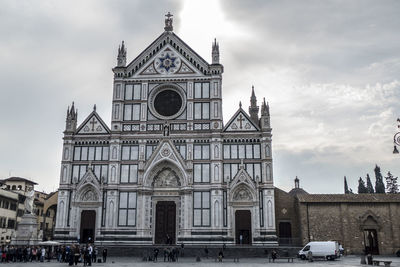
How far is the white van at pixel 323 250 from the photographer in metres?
34.5

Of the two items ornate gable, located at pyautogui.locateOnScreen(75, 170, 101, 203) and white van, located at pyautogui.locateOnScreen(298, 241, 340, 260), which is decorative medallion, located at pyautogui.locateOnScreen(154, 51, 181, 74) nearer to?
ornate gable, located at pyautogui.locateOnScreen(75, 170, 101, 203)

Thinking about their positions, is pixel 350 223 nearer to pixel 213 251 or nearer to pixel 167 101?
pixel 213 251

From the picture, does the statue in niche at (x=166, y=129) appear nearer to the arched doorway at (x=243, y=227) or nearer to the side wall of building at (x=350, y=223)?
the arched doorway at (x=243, y=227)

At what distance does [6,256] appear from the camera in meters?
31.7

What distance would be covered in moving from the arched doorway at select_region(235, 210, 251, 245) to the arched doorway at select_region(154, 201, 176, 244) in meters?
6.77

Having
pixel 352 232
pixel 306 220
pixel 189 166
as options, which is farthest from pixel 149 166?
pixel 352 232

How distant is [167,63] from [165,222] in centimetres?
1835

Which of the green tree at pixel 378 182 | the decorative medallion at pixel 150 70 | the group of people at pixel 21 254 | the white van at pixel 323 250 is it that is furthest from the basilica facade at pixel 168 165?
the green tree at pixel 378 182

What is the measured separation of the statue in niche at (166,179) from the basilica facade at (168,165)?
11 centimetres

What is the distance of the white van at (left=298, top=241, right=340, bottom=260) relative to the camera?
34531mm

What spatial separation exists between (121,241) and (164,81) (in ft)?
60.7

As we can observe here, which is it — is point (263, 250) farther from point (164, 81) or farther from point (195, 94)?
point (164, 81)

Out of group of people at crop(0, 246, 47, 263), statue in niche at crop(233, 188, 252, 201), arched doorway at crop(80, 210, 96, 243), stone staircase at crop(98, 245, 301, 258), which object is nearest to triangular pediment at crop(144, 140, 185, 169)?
statue in niche at crop(233, 188, 252, 201)

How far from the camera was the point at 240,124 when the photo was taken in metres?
44.5
